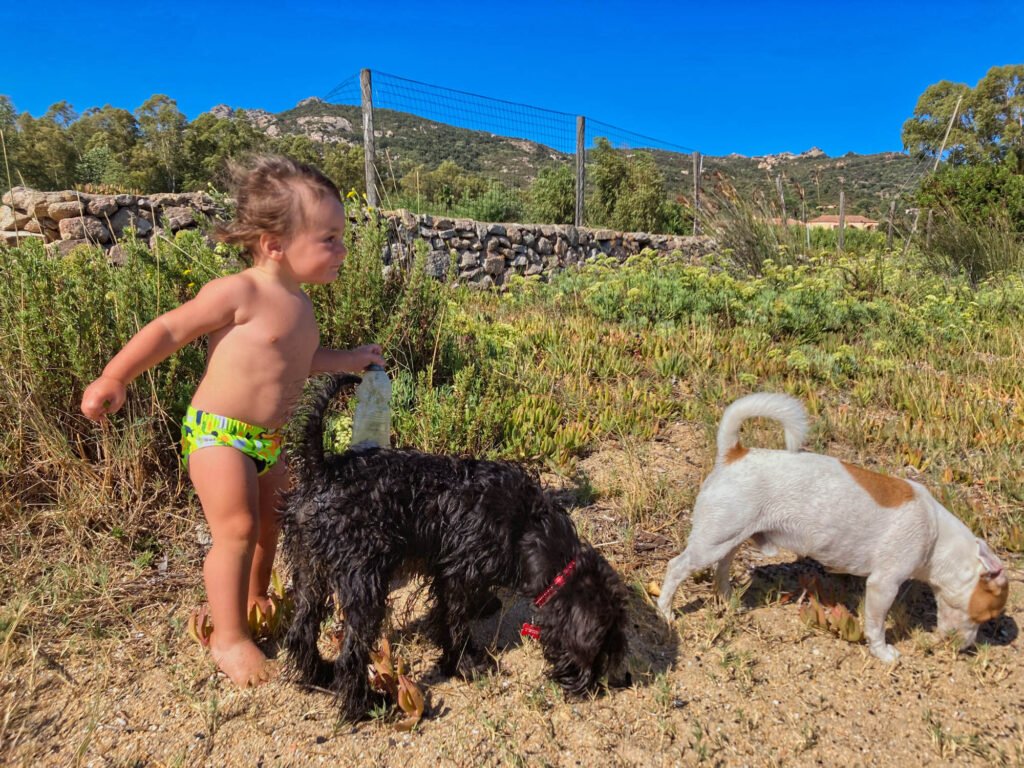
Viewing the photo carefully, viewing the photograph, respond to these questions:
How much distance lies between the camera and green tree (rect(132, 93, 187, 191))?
18.7 meters

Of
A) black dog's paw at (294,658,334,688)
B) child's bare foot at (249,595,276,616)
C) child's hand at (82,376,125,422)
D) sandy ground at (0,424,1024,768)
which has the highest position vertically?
child's hand at (82,376,125,422)

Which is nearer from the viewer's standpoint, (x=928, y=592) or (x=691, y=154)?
(x=928, y=592)

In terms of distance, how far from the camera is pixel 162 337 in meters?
1.87

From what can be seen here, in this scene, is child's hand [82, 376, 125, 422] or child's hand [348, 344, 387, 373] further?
child's hand [348, 344, 387, 373]

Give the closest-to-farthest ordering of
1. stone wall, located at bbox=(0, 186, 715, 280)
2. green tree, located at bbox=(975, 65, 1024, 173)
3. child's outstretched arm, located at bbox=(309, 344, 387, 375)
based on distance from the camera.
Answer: child's outstretched arm, located at bbox=(309, 344, 387, 375) < stone wall, located at bbox=(0, 186, 715, 280) < green tree, located at bbox=(975, 65, 1024, 173)

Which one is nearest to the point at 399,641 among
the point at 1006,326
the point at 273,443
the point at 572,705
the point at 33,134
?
the point at 572,705

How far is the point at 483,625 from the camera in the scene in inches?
95.2

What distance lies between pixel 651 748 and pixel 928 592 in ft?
5.40

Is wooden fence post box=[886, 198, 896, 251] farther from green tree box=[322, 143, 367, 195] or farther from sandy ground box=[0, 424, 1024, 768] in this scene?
sandy ground box=[0, 424, 1024, 768]

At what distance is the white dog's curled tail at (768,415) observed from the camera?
2160 mm

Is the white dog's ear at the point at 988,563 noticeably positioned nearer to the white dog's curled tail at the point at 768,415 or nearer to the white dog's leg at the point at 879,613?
the white dog's leg at the point at 879,613

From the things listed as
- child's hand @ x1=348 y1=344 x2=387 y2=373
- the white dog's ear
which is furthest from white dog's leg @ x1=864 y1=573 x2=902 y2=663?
child's hand @ x1=348 y1=344 x2=387 y2=373

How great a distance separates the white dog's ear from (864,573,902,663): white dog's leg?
0.94 ft

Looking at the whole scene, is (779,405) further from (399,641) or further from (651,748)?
(399,641)
